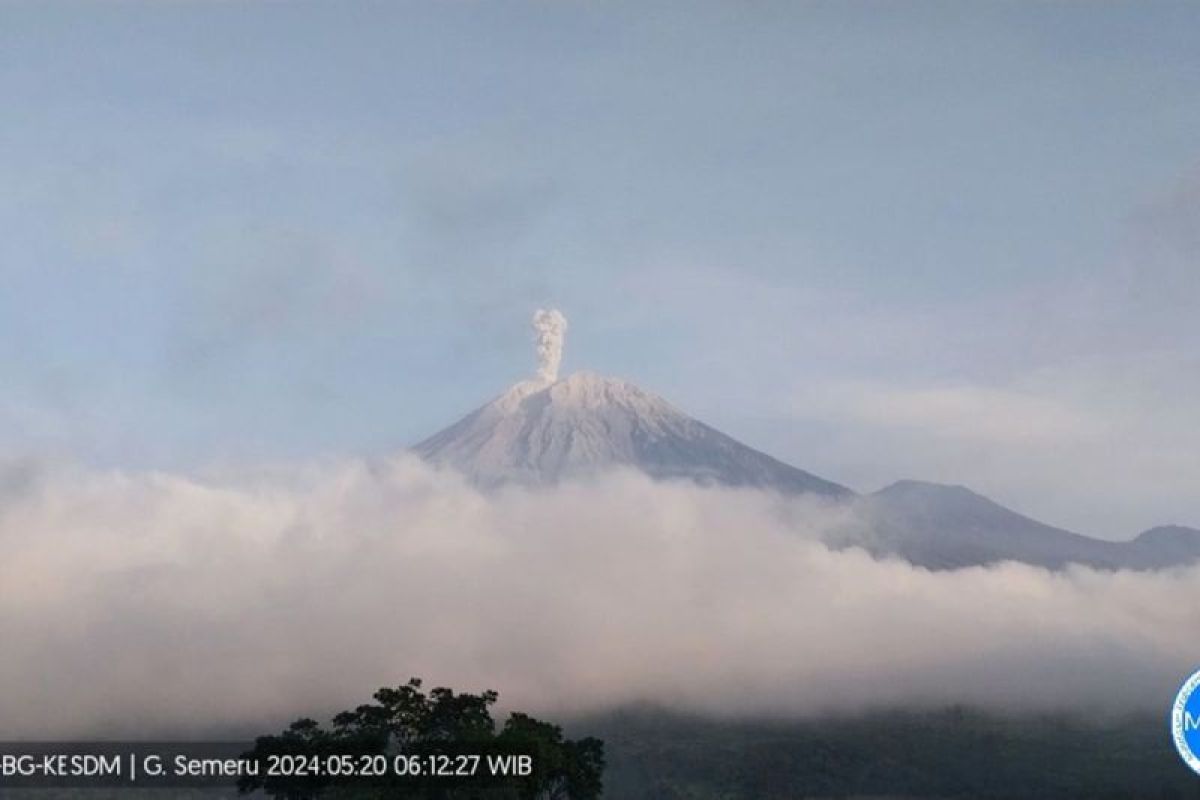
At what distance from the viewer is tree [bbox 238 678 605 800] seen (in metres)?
105

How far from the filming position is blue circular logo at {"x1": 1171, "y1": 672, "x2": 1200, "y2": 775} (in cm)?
8738

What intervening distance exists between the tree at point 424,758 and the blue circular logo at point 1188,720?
144 ft

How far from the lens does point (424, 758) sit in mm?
108125

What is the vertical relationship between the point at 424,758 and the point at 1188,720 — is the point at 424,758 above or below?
below

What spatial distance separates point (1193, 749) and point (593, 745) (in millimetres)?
49215

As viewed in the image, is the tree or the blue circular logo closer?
the blue circular logo

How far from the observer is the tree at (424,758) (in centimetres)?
10519

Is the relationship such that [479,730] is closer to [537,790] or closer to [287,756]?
[537,790]

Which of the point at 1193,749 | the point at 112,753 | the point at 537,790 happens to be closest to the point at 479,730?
the point at 537,790

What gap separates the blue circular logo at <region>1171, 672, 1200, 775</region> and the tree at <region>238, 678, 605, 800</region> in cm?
4387

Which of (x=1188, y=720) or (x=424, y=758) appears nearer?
(x=1188, y=720)

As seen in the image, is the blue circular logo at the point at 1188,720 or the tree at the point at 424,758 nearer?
the blue circular logo at the point at 1188,720

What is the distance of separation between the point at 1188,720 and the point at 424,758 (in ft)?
166

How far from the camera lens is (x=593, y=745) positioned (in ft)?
402
